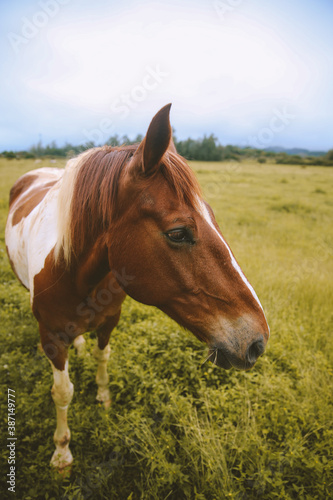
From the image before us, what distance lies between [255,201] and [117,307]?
1218 cm

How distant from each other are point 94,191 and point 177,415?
2.26 metres

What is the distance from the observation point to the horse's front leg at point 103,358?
107 inches

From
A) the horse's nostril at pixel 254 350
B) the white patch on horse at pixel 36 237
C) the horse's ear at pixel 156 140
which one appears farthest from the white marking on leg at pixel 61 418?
the horse's ear at pixel 156 140

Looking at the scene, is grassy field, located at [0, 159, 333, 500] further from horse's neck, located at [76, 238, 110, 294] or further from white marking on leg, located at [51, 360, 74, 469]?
horse's neck, located at [76, 238, 110, 294]

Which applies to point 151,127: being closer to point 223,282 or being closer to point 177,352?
point 223,282

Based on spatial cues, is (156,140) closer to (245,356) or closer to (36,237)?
(245,356)

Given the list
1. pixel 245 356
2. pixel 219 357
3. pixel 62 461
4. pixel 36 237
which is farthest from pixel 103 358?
pixel 245 356

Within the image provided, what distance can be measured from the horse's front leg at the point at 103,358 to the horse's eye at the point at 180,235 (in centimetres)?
152

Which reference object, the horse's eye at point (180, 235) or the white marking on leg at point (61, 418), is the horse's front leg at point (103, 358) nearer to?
the white marking on leg at point (61, 418)

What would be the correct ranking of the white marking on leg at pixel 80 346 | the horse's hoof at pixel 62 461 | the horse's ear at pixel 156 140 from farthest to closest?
the white marking on leg at pixel 80 346 < the horse's hoof at pixel 62 461 < the horse's ear at pixel 156 140

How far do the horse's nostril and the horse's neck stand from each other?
1044 mm

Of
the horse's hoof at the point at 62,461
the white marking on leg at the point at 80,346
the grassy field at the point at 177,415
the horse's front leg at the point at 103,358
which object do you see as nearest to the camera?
the grassy field at the point at 177,415

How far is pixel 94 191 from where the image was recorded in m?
1.69

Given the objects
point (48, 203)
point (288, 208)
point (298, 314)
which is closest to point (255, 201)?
point (288, 208)
